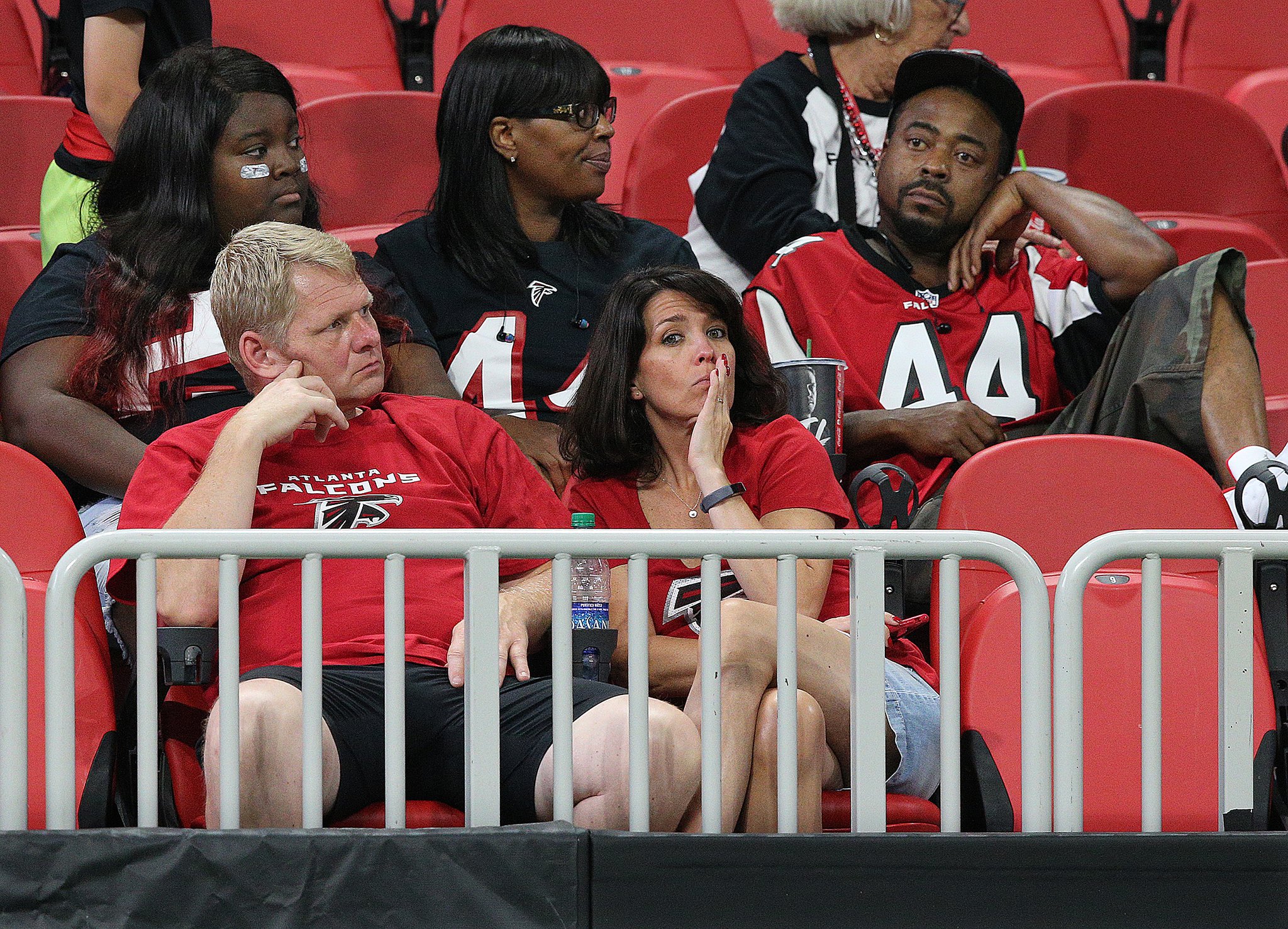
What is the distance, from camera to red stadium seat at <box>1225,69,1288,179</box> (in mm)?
4047

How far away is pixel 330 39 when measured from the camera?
4035 millimetres

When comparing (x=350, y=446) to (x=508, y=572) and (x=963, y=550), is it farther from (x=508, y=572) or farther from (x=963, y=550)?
(x=963, y=550)

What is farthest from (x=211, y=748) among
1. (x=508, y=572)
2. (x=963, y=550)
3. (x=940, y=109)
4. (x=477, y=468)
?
(x=940, y=109)

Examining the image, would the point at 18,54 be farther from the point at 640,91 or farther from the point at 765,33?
the point at 765,33

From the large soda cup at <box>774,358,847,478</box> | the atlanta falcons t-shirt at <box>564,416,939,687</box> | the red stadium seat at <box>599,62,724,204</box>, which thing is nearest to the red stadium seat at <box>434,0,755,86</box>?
the red stadium seat at <box>599,62,724,204</box>

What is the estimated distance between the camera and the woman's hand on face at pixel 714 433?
2.13 metres

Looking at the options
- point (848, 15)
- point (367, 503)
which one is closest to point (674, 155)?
point (848, 15)

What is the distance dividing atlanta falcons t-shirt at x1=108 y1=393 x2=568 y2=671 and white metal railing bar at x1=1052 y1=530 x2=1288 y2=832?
709 millimetres

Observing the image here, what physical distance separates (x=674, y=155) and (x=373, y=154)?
26.2 inches

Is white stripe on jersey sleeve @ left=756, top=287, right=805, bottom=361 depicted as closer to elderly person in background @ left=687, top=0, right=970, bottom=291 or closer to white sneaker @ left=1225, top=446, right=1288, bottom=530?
elderly person in background @ left=687, top=0, right=970, bottom=291

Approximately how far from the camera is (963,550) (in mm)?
1634

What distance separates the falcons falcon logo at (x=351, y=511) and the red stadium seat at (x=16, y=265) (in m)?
1.30

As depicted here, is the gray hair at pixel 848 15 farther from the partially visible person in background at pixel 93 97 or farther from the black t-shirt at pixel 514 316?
Result: the partially visible person in background at pixel 93 97

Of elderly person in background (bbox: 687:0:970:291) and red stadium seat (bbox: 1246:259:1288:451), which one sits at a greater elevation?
elderly person in background (bbox: 687:0:970:291)
